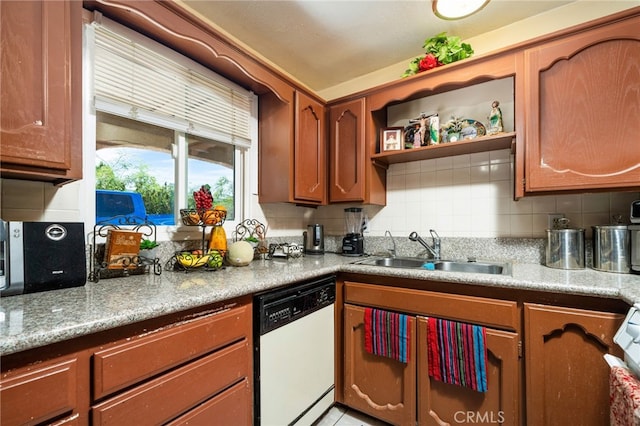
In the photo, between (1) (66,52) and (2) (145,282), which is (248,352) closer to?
(2) (145,282)

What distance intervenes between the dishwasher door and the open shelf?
111cm

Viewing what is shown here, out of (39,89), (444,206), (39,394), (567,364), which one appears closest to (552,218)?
(444,206)

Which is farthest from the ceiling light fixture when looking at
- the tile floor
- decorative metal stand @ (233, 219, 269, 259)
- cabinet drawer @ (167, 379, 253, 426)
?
the tile floor

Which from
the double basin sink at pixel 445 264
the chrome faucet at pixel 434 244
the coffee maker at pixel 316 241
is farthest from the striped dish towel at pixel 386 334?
the coffee maker at pixel 316 241

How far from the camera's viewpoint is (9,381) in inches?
24.1

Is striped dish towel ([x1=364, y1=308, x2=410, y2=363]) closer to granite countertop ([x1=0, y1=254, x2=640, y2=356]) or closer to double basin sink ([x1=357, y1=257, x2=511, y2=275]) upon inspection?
granite countertop ([x1=0, y1=254, x2=640, y2=356])

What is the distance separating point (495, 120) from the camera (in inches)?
67.1

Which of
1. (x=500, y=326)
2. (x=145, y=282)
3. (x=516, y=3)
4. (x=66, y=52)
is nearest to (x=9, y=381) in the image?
(x=145, y=282)

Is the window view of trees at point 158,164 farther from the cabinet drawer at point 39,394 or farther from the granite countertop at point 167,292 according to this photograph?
the cabinet drawer at point 39,394

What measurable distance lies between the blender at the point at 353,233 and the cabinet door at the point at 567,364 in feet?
3.84

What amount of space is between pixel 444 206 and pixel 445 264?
41 centimetres

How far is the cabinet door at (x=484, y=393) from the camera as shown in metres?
1.24

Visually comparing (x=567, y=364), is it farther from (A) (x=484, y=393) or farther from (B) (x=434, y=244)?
(B) (x=434, y=244)

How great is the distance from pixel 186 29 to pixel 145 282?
1180 mm
